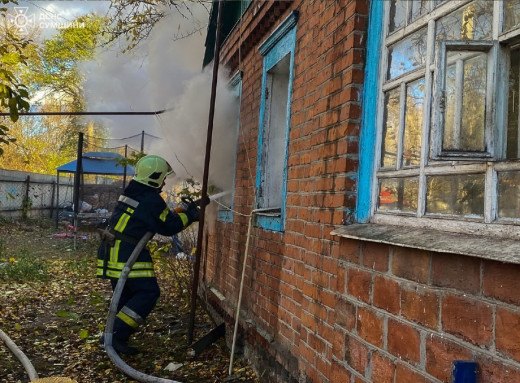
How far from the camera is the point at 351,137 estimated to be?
8.25 ft

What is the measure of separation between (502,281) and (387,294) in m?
0.62

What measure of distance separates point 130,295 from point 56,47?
25570mm

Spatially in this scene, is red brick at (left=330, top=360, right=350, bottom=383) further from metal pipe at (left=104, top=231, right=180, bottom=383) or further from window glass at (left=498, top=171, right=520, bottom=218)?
metal pipe at (left=104, top=231, right=180, bottom=383)

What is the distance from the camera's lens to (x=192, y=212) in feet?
17.2

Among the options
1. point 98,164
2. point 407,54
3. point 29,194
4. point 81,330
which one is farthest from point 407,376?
point 29,194

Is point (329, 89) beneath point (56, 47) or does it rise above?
beneath

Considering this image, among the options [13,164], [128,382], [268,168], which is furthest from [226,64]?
[13,164]

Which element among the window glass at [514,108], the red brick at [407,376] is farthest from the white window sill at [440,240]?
the red brick at [407,376]

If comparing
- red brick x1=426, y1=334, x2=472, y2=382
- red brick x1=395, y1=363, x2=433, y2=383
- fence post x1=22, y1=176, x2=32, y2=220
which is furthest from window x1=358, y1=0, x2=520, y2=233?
fence post x1=22, y1=176, x2=32, y2=220

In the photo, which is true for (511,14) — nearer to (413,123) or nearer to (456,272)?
(413,123)

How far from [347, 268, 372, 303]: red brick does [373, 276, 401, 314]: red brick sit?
2.4 inches

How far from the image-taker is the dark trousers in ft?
16.4

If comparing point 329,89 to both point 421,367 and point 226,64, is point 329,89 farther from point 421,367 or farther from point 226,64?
point 226,64

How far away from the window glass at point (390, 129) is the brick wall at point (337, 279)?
0.64 feet
